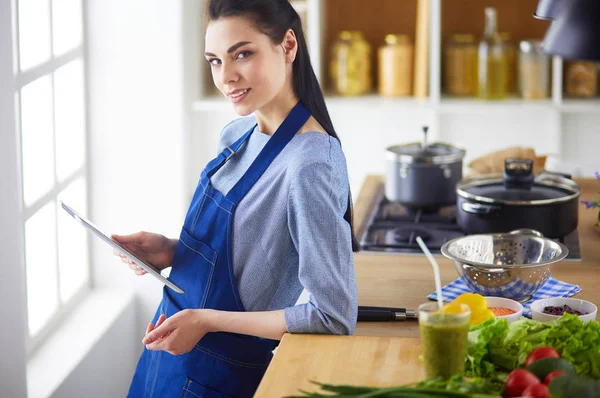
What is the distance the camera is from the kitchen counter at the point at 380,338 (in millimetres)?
1669

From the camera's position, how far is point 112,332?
320 centimetres

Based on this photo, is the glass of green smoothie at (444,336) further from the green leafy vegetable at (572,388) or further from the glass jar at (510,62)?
the glass jar at (510,62)

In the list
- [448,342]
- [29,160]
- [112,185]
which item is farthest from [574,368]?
[112,185]

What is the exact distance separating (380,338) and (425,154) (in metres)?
1.08

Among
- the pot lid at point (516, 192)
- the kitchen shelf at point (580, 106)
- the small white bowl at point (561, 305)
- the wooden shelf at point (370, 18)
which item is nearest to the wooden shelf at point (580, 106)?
the kitchen shelf at point (580, 106)

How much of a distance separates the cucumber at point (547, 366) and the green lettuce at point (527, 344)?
113 mm

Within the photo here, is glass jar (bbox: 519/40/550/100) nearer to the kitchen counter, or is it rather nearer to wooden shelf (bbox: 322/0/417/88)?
wooden shelf (bbox: 322/0/417/88)

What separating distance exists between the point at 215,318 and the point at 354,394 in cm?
49

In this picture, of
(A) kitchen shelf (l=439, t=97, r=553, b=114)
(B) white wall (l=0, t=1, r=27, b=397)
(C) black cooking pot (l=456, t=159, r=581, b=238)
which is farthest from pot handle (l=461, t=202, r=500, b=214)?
(A) kitchen shelf (l=439, t=97, r=553, b=114)

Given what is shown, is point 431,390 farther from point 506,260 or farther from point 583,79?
point 583,79

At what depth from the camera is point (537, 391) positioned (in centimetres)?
141

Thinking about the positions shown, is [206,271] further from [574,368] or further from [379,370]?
[574,368]

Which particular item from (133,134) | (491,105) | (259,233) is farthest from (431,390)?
(491,105)

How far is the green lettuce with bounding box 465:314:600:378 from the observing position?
1.62 m
